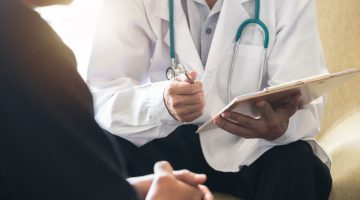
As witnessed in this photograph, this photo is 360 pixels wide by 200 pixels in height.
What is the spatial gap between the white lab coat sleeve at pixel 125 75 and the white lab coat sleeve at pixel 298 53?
0.27 meters

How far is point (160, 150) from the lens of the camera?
3.39 feet

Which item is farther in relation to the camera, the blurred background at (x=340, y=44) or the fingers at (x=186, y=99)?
the blurred background at (x=340, y=44)

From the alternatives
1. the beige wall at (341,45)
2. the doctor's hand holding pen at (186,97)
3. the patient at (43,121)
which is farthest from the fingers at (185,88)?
the beige wall at (341,45)

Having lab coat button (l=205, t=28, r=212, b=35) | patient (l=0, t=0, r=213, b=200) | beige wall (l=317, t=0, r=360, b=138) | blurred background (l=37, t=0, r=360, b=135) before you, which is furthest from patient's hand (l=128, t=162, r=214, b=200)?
beige wall (l=317, t=0, r=360, b=138)

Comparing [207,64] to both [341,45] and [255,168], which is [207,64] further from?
[341,45]

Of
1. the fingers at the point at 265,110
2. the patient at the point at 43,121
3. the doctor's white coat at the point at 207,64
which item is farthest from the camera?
the doctor's white coat at the point at 207,64

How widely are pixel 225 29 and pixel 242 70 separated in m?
0.10

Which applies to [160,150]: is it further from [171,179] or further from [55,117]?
[55,117]

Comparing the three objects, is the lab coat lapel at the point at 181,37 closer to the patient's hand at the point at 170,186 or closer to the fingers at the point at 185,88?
the fingers at the point at 185,88

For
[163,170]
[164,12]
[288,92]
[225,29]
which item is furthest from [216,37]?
[163,170]

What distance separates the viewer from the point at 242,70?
1.06 m

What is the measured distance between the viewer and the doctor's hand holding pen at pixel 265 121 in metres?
0.90

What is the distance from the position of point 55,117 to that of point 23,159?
47 millimetres

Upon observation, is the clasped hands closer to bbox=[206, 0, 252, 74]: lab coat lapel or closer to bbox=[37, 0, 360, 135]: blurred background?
bbox=[206, 0, 252, 74]: lab coat lapel
